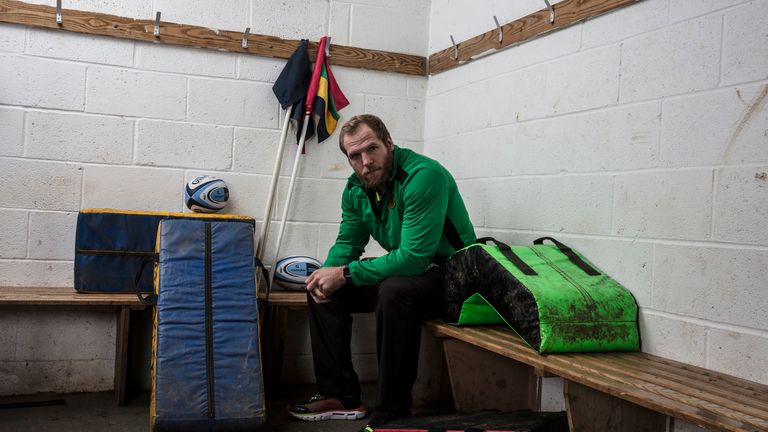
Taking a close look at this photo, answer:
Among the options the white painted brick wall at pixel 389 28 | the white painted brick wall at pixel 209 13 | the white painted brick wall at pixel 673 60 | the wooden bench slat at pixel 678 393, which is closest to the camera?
the wooden bench slat at pixel 678 393

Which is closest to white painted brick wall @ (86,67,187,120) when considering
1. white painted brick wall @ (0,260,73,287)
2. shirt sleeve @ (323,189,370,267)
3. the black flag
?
the black flag

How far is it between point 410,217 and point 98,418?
1.46 meters

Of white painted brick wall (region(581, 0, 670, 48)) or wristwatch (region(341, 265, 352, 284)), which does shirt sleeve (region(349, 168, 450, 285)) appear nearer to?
wristwatch (region(341, 265, 352, 284))

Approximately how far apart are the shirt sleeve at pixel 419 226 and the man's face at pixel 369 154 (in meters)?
0.13

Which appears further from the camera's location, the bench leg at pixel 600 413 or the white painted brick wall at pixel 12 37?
the white painted brick wall at pixel 12 37

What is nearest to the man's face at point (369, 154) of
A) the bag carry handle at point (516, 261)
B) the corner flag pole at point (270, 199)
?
the bag carry handle at point (516, 261)

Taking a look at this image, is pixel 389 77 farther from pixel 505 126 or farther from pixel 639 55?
pixel 639 55

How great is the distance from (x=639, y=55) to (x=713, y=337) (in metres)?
0.93

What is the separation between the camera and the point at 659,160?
2.14m

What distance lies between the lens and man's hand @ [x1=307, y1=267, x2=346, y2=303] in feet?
8.59

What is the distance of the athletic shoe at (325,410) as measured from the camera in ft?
8.77

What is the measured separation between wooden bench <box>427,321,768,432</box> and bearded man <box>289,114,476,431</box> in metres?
0.19

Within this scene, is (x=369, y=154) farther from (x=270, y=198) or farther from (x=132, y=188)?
(x=132, y=188)

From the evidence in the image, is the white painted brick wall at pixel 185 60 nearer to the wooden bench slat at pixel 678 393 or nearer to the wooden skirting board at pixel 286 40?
the wooden skirting board at pixel 286 40
